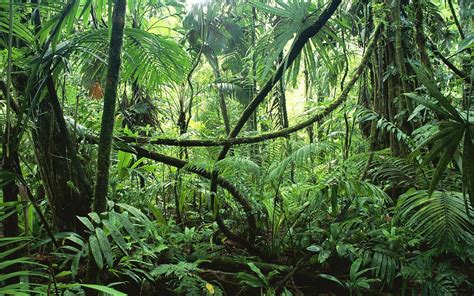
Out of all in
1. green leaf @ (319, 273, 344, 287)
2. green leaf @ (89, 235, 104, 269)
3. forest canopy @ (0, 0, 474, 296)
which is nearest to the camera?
green leaf @ (89, 235, 104, 269)

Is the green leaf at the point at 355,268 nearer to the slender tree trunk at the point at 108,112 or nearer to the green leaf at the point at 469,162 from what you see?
the green leaf at the point at 469,162

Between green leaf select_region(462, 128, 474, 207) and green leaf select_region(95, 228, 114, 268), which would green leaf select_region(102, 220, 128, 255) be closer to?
green leaf select_region(95, 228, 114, 268)

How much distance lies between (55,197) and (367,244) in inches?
74.8

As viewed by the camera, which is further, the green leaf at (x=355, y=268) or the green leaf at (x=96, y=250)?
the green leaf at (x=355, y=268)

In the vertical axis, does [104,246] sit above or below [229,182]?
above

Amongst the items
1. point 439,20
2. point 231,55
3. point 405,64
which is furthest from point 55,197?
point 439,20

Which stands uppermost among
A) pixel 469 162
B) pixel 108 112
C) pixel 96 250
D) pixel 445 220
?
pixel 108 112

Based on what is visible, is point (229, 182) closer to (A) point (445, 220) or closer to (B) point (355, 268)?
(B) point (355, 268)

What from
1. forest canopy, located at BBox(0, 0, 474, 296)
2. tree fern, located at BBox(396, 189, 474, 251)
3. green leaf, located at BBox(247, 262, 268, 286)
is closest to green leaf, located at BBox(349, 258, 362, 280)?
forest canopy, located at BBox(0, 0, 474, 296)

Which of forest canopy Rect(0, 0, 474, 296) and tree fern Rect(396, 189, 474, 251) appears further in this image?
tree fern Rect(396, 189, 474, 251)

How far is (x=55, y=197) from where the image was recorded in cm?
184

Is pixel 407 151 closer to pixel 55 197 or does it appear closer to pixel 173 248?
pixel 173 248

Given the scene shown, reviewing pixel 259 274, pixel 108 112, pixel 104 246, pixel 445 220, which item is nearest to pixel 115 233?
pixel 104 246

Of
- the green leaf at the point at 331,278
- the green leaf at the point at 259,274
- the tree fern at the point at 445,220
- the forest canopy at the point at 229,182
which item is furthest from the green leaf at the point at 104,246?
the tree fern at the point at 445,220
